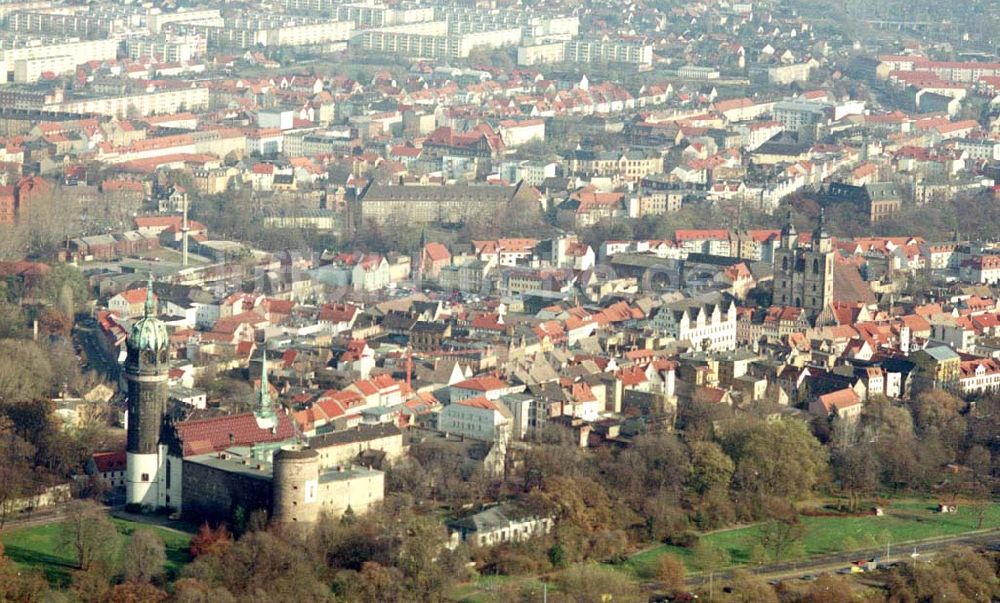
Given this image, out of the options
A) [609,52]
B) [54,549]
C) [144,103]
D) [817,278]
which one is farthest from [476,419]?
[609,52]

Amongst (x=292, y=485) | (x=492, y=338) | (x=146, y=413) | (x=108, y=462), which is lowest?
(x=108, y=462)

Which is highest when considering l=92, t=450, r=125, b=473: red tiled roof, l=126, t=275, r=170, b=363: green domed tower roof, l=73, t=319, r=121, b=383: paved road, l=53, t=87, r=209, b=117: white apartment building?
l=126, t=275, r=170, b=363: green domed tower roof

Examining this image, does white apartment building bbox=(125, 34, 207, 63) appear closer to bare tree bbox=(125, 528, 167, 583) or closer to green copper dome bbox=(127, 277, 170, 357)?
green copper dome bbox=(127, 277, 170, 357)

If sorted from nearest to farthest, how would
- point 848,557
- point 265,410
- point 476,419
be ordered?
point 848,557 → point 265,410 → point 476,419

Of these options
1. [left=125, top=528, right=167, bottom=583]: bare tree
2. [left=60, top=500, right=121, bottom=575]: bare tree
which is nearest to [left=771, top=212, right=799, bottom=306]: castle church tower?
[left=60, top=500, right=121, bottom=575]: bare tree

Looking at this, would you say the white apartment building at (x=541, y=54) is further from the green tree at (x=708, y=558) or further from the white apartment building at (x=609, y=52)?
the green tree at (x=708, y=558)

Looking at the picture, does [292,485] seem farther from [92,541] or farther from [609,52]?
[609,52]
